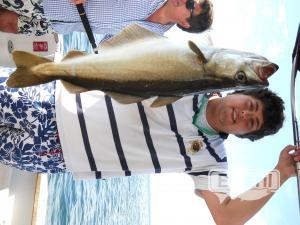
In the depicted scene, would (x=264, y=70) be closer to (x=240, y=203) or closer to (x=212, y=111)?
(x=212, y=111)

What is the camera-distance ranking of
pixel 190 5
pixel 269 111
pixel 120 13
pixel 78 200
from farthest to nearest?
1. pixel 78 200
2. pixel 120 13
3. pixel 269 111
4. pixel 190 5

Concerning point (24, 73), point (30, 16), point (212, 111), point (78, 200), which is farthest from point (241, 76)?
point (78, 200)

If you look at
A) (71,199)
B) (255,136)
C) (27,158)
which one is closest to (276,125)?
(255,136)

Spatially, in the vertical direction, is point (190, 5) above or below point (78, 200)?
above

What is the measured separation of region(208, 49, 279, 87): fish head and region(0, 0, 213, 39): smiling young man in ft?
2.66

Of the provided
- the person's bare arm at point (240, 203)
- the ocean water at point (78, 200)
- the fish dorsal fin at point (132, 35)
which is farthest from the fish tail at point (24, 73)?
the ocean water at point (78, 200)

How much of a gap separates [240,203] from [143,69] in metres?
1.15

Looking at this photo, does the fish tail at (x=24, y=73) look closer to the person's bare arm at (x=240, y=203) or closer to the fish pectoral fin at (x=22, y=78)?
the fish pectoral fin at (x=22, y=78)

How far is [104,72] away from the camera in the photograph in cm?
151

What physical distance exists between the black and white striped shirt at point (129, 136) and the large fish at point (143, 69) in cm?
68

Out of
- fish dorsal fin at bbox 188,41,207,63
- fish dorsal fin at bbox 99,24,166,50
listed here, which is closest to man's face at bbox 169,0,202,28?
fish dorsal fin at bbox 99,24,166,50

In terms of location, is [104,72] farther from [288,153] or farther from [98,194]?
[98,194]

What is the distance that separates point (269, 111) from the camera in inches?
87.0

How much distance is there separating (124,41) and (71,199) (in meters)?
8.96
